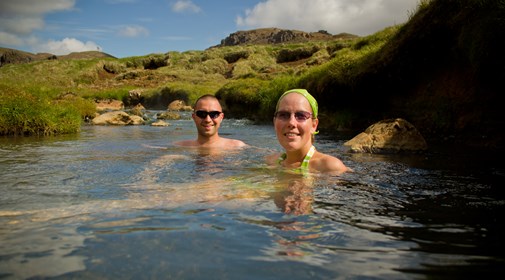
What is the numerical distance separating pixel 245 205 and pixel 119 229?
1143 millimetres

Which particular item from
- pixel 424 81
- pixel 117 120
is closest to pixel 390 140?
pixel 424 81

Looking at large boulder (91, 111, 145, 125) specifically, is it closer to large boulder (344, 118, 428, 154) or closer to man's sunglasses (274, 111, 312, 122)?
large boulder (344, 118, 428, 154)

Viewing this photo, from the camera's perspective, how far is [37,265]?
223 centimetres

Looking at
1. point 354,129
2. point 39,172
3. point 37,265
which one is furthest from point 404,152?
point 37,265

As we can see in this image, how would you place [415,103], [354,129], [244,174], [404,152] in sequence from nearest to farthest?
[244,174], [404,152], [415,103], [354,129]

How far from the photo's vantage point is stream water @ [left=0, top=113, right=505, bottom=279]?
2199mm

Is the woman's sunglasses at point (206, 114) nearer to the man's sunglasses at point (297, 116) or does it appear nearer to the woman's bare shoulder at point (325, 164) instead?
the woman's bare shoulder at point (325, 164)

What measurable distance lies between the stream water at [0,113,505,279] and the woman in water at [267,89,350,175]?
11.1 inches

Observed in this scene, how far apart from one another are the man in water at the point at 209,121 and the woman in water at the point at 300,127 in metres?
3.67

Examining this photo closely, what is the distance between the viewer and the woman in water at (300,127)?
4715 millimetres

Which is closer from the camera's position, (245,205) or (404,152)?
(245,205)

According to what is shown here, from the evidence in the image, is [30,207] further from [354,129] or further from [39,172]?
[354,129]

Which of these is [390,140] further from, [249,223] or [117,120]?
[117,120]

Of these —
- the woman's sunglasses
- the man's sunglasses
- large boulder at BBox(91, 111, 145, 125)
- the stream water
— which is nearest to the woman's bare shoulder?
the stream water
